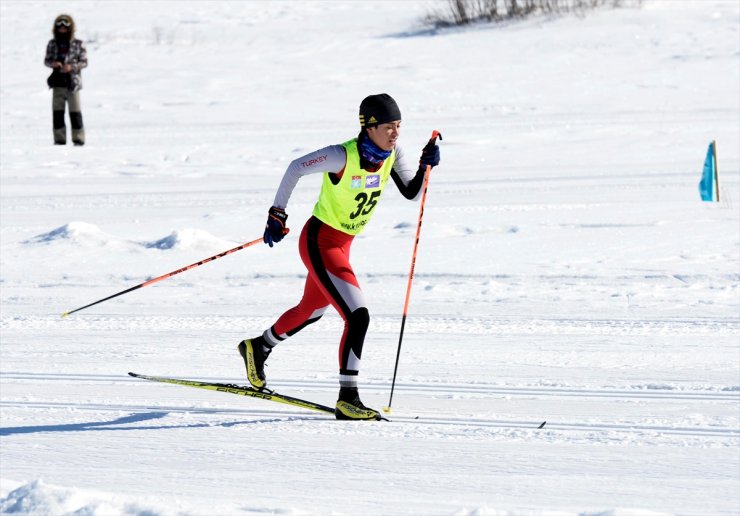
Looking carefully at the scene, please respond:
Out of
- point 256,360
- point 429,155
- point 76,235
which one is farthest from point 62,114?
point 429,155

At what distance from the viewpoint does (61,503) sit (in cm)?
372

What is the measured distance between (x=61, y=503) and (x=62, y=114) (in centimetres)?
1093

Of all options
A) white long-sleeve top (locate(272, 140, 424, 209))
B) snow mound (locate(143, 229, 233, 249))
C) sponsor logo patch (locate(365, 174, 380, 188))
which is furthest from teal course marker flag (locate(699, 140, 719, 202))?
sponsor logo patch (locate(365, 174, 380, 188))

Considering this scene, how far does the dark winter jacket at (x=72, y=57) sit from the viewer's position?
1334cm

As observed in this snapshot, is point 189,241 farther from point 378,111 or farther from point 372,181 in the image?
point 378,111

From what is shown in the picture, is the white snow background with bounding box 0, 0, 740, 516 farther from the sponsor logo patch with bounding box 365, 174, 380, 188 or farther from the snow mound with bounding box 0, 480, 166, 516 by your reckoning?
the sponsor logo patch with bounding box 365, 174, 380, 188

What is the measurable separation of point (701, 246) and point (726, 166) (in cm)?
329

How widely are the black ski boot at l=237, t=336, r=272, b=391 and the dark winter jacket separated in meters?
8.65

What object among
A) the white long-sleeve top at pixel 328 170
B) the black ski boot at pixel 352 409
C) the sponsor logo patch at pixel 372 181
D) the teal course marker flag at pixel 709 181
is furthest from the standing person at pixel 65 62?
the black ski boot at pixel 352 409

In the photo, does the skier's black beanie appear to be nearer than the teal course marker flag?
Yes

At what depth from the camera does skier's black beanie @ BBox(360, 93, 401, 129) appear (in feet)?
16.4

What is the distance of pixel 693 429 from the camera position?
16.2 ft

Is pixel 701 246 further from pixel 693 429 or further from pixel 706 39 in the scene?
pixel 706 39

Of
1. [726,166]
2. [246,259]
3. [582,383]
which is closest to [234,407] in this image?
[582,383]
